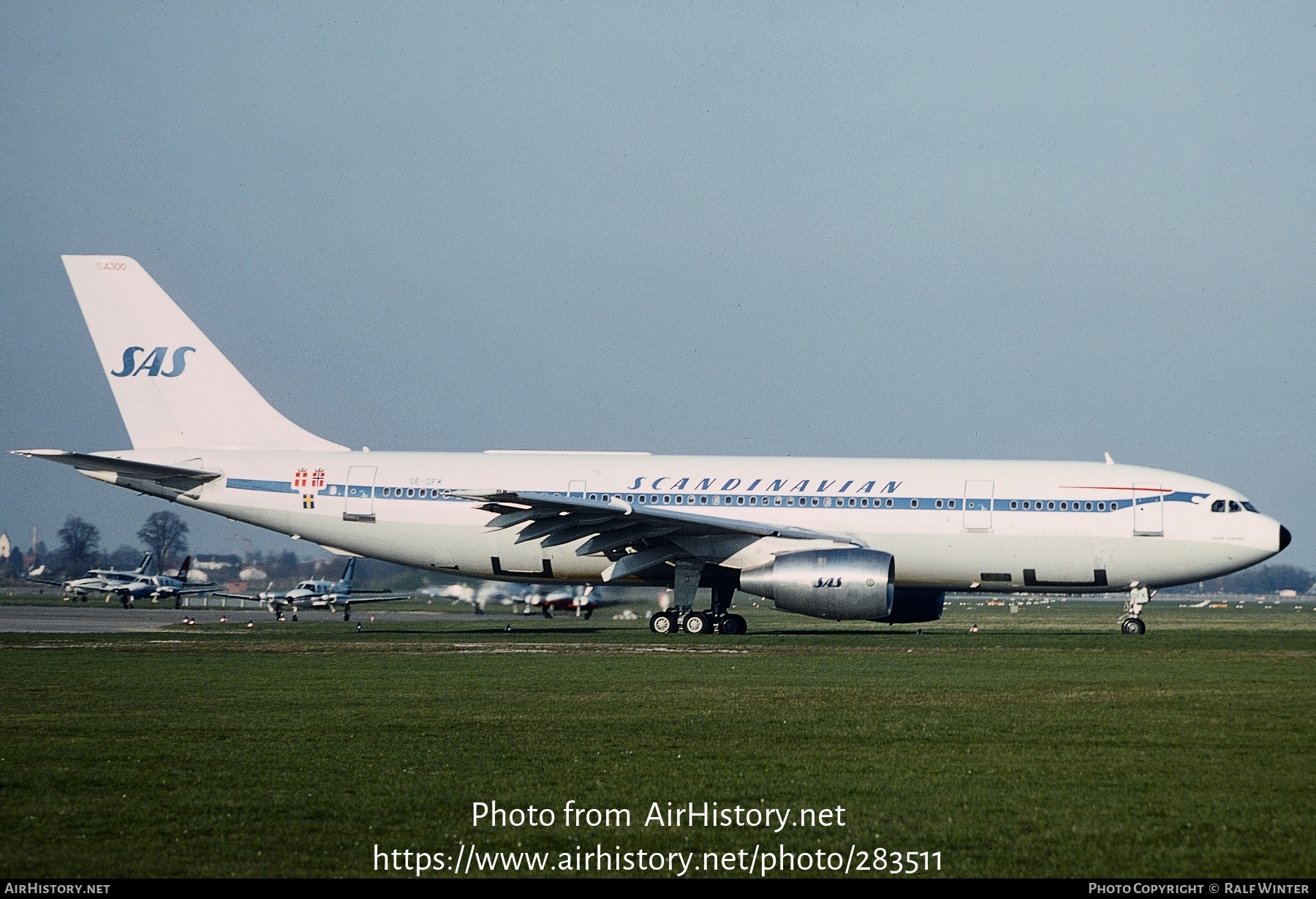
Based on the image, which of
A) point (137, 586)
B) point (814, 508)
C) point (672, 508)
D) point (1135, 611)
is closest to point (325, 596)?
point (137, 586)

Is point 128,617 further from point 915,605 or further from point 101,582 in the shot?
point 915,605

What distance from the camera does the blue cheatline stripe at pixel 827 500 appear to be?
3144cm

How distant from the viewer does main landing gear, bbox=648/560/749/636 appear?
32031mm

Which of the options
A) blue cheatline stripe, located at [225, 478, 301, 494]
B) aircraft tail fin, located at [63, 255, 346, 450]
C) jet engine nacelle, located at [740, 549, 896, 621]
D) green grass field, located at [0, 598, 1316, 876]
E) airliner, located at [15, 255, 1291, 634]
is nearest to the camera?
green grass field, located at [0, 598, 1316, 876]

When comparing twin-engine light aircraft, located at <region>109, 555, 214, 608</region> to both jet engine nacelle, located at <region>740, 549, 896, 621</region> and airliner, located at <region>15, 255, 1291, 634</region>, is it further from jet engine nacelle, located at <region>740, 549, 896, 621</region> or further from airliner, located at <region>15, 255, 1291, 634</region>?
jet engine nacelle, located at <region>740, 549, 896, 621</region>

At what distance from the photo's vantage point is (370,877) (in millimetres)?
7777

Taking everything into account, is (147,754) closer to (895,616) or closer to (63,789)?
(63,789)

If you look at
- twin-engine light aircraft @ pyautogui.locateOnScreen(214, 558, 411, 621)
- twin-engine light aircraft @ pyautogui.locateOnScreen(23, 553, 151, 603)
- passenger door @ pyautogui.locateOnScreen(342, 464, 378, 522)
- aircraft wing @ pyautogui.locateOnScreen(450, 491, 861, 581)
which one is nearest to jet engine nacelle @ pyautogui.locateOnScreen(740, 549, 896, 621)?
aircraft wing @ pyautogui.locateOnScreen(450, 491, 861, 581)

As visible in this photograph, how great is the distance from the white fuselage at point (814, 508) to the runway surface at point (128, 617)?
5987mm

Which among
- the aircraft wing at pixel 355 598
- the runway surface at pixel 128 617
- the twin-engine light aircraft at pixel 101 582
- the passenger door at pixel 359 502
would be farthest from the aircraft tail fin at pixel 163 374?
the twin-engine light aircraft at pixel 101 582

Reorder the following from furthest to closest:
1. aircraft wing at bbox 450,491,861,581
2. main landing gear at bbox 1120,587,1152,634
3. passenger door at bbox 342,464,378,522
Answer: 1. passenger door at bbox 342,464,378,522
2. main landing gear at bbox 1120,587,1152,634
3. aircraft wing at bbox 450,491,861,581

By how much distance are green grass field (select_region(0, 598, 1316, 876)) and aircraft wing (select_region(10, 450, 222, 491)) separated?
384 inches

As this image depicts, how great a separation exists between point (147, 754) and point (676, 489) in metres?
21.4

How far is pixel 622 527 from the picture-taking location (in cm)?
3127
